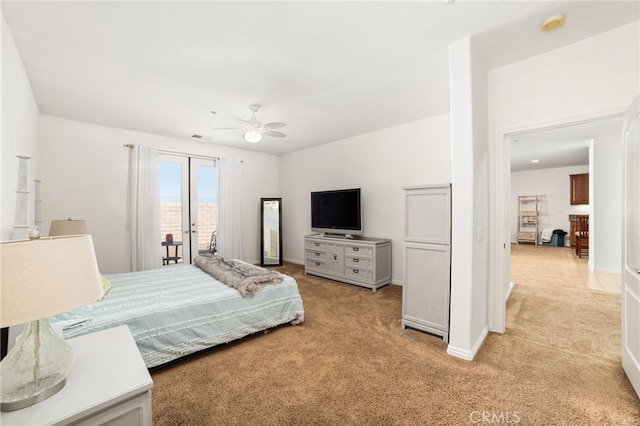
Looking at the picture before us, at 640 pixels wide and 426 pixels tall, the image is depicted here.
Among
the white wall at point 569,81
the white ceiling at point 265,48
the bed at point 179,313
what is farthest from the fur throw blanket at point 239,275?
the white wall at point 569,81

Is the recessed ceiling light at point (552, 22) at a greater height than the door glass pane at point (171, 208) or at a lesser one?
greater

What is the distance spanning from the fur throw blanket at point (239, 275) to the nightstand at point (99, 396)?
4.49ft

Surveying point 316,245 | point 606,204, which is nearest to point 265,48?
point 316,245

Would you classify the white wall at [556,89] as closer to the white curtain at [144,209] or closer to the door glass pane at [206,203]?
the door glass pane at [206,203]

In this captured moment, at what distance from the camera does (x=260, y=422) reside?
165 cm

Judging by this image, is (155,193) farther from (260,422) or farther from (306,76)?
(260,422)

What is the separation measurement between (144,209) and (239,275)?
8.75 feet

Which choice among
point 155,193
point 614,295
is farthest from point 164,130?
point 614,295

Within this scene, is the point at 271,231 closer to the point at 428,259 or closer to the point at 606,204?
the point at 428,259

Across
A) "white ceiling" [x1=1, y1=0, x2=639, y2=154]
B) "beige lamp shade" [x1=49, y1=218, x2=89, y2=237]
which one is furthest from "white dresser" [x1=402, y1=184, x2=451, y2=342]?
"beige lamp shade" [x1=49, y1=218, x2=89, y2=237]

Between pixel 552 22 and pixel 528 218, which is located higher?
pixel 552 22

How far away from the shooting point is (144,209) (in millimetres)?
4480

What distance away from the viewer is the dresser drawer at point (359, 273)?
429cm

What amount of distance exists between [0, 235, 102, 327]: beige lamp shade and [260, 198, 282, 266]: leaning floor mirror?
511 cm
